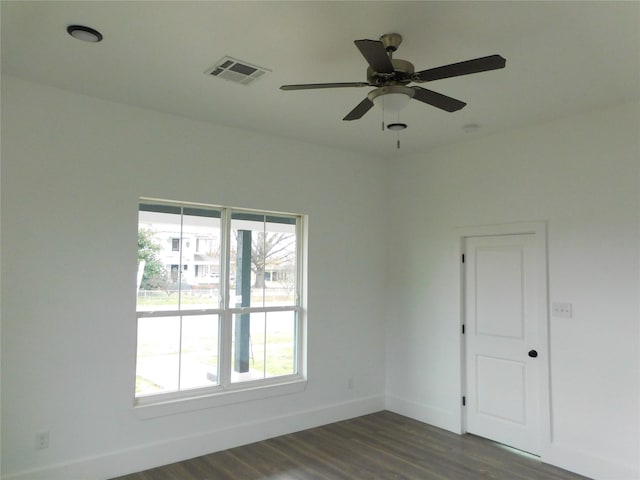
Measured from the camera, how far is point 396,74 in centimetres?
244

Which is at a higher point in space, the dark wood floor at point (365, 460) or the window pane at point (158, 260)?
the window pane at point (158, 260)

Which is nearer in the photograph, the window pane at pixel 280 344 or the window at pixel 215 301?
the window at pixel 215 301

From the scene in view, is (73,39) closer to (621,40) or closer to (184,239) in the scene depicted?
(184,239)

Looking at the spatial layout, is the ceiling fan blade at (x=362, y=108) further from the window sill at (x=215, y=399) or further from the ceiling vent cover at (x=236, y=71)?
the window sill at (x=215, y=399)

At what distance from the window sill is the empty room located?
0.11 feet

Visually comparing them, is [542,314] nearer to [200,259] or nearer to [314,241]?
[314,241]

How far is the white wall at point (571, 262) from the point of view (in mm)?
3572

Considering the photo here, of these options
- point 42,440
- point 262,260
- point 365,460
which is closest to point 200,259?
point 262,260

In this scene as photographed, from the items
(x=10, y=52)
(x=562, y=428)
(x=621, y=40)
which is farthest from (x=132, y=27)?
(x=562, y=428)

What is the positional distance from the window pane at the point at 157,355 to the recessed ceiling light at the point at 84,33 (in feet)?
7.35

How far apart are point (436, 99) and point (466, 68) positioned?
419 mm

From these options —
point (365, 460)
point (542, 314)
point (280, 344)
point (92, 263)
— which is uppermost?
point (92, 263)

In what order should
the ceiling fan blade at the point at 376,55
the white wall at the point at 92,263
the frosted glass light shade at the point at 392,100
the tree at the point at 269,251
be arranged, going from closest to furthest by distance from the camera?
the ceiling fan blade at the point at 376,55
the frosted glass light shade at the point at 392,100
the white wall at the point at 92,263
the tree at the point at 269,251

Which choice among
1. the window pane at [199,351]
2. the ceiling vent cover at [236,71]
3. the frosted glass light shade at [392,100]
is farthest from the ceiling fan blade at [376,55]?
the window pane at [199,351]
